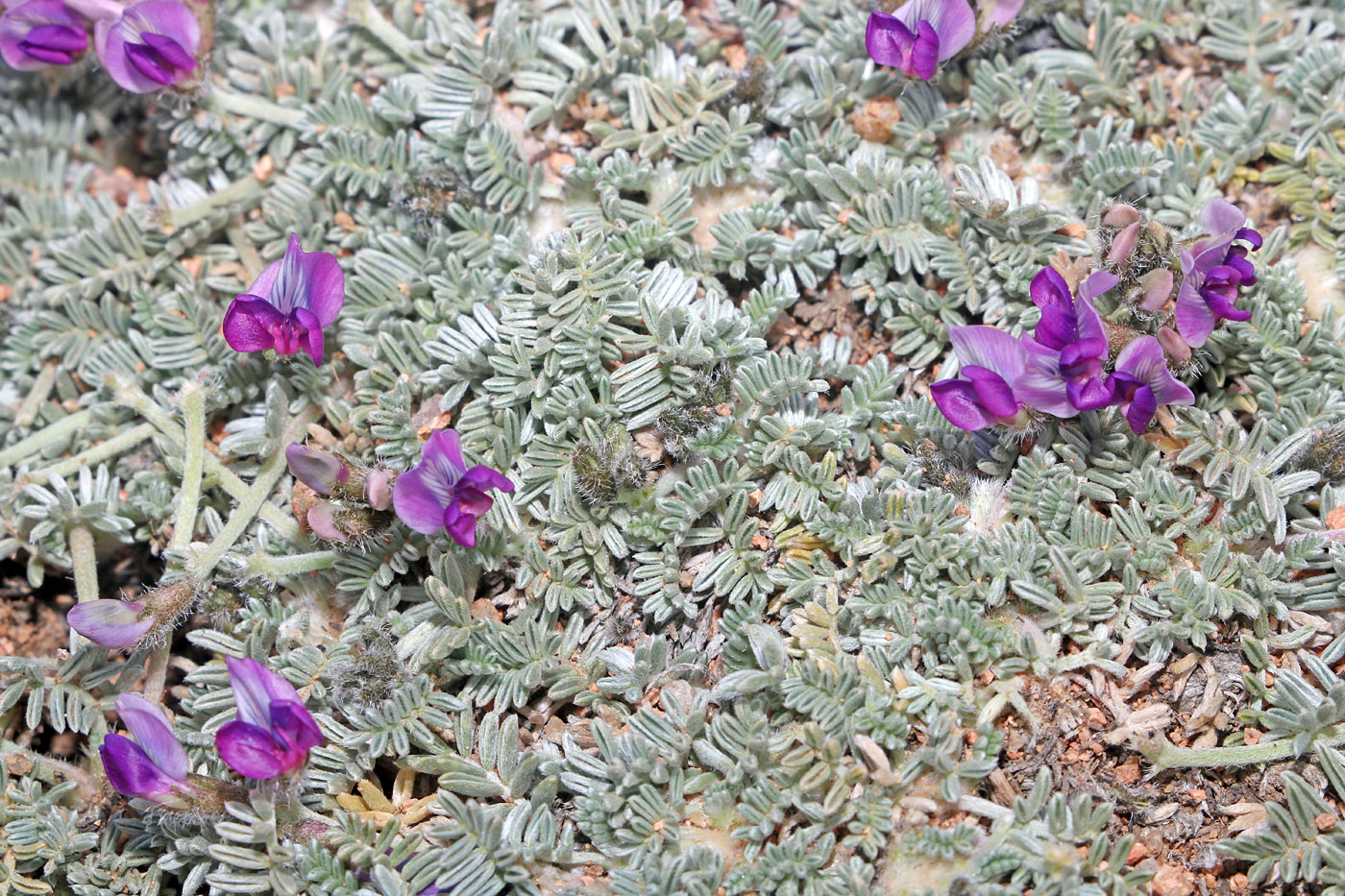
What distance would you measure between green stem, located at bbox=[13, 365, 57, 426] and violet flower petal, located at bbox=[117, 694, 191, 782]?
4.85 feet

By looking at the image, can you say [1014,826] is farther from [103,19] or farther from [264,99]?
[103,19]

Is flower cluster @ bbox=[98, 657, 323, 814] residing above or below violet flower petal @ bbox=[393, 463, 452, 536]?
below

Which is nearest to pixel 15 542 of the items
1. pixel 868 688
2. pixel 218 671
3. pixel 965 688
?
pixel 218 671

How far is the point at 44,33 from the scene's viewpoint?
3979 millimetres

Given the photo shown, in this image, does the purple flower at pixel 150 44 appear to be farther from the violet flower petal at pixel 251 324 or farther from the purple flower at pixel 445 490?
the purple flower at pixel 445 490

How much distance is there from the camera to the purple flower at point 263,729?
9.09 ft

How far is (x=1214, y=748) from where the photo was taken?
9.71ft

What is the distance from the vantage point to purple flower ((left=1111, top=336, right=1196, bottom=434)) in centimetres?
295

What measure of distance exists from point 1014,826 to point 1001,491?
39.5 inches

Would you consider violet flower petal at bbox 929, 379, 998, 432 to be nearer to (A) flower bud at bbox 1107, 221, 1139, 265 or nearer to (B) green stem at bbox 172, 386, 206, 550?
(A) flower bud at bbox 1107, 221, 1139, 265

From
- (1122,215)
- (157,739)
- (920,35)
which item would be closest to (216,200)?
(157,739)

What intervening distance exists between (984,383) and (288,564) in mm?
2265

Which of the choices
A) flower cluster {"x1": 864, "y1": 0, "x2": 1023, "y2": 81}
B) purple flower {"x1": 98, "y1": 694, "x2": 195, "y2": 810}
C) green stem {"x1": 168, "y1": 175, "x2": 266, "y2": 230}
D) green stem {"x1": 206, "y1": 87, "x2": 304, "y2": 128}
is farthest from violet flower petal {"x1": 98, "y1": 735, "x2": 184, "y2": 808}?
flower cluster {"x1": 864, "y1": 0, "x2": 1023, "y2": 81}

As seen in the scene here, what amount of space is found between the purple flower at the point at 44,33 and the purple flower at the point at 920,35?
3.09 metres
